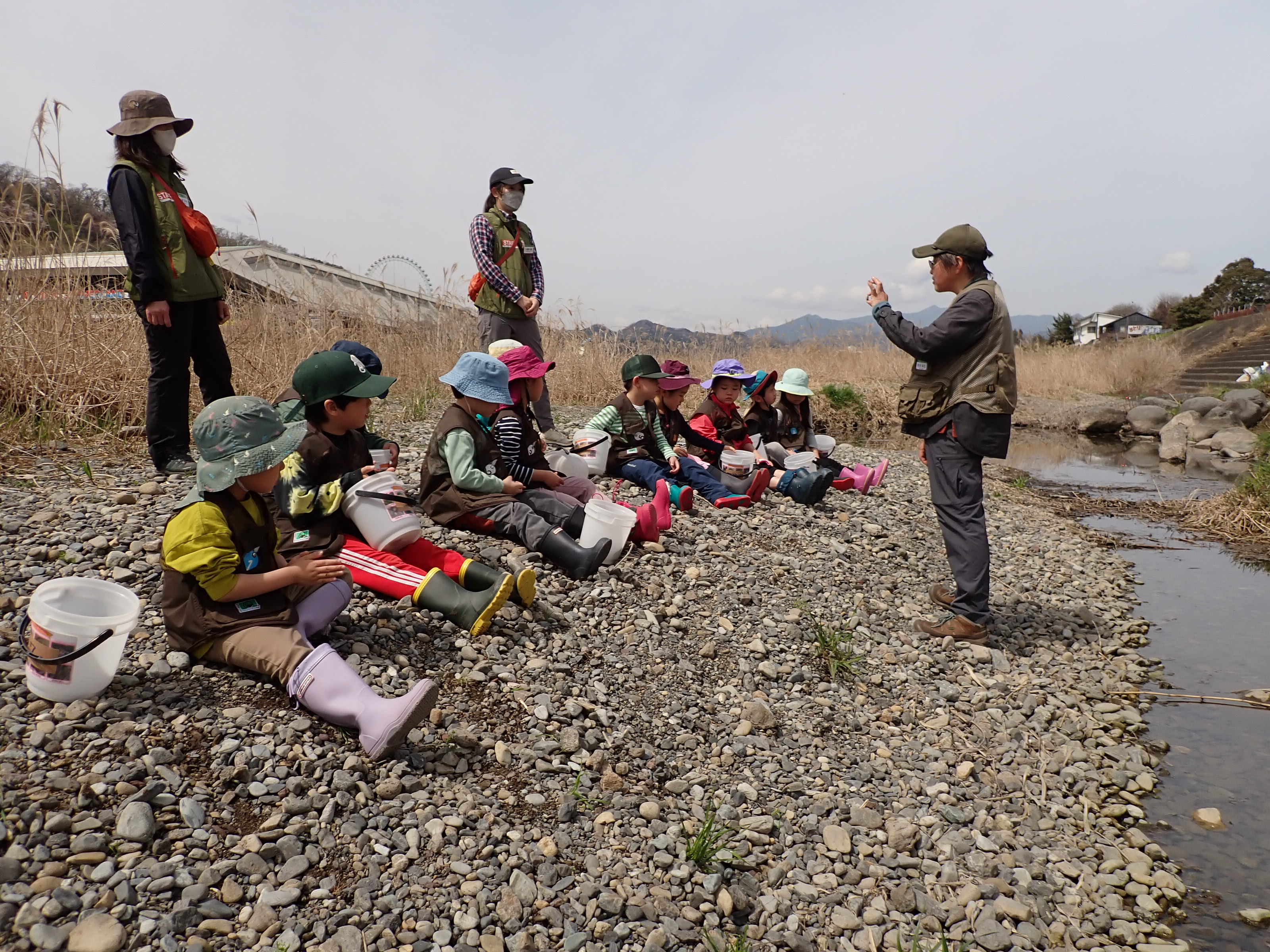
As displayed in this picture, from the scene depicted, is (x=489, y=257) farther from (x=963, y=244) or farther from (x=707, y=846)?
(x=707, y=846)

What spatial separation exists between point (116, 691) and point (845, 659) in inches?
131

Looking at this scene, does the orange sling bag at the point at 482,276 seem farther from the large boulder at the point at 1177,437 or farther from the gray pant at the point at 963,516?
the large boulder at the point at 1177,437

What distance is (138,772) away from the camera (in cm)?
233

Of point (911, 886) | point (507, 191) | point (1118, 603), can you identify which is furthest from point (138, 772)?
point (1118, 603)

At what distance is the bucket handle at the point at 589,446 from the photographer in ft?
18.2

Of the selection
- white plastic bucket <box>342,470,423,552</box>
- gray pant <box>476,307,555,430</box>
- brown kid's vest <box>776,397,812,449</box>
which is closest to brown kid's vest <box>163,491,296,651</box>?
white plastic bucket <box>342,470,423,552</box>

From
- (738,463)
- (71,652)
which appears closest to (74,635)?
(71,652)

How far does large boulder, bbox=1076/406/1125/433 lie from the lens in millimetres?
17547

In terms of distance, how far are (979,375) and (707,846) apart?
9.55ft

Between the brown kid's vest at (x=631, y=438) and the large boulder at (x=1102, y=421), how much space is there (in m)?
15.2

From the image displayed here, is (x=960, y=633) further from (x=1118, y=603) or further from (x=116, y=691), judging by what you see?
(x=116, y=691)

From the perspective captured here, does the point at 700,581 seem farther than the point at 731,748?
Yes

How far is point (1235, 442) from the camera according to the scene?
48.1 ft

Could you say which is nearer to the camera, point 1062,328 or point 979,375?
point 979,375
